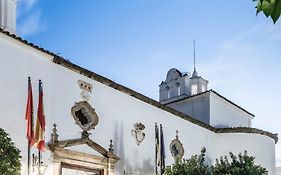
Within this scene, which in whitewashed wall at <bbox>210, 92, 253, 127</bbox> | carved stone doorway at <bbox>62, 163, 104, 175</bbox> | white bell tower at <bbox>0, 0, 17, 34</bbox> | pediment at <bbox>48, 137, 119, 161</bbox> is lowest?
carved stone doorway at <bbox>62, 163, 104, 175</bbox>

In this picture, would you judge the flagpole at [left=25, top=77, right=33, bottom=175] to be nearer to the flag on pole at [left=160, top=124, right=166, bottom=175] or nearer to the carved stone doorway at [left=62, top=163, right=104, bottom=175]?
the carved stone doorway at [left=62, top=163, right=104, bottom=175]

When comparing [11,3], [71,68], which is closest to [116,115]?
[71,68]

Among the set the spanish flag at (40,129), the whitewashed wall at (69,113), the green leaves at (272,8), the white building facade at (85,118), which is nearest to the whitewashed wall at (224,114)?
the whitewashed wall at (69,113)

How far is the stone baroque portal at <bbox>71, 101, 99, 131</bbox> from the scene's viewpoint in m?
12.3

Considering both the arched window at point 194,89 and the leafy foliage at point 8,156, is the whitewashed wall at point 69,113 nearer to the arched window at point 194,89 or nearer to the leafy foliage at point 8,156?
the leafy foliage at point 8,156

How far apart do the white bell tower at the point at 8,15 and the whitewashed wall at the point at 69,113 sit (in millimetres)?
2656

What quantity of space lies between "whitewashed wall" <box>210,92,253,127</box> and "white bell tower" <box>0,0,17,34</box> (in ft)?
28.6

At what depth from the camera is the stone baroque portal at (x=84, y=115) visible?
12305 millimetres

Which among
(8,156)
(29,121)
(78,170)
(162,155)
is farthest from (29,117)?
(162,155)

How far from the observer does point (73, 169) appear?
12.2 m

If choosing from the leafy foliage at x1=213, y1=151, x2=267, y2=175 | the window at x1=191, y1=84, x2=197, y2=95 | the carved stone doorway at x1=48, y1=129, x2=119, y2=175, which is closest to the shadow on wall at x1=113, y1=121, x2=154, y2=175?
the carved stone doorway at x1=48, y1=129, x2=119, y2=175

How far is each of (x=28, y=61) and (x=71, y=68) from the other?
144cm

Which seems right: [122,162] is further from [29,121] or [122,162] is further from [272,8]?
[272,8]

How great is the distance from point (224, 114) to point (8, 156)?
41.1 feet
